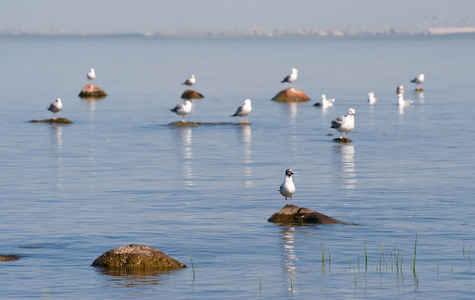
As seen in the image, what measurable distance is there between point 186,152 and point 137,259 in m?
22.8

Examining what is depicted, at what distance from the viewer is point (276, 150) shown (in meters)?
43.9

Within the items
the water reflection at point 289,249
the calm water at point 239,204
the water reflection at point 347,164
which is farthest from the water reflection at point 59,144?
the water reflection at point 289,249

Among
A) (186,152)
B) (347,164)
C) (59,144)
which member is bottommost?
(347,164)

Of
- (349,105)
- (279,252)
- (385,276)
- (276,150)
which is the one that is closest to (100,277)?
(279,252)

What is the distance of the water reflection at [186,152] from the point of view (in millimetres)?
34844

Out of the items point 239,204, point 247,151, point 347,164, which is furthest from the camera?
point 247,151

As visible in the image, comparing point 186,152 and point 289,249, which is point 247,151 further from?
point 289,249

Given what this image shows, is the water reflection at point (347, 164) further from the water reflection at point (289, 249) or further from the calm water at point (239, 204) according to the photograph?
the water reflection at point (289, 249)

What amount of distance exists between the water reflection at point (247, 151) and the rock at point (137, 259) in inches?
496

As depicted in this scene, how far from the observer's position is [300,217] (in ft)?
84.0

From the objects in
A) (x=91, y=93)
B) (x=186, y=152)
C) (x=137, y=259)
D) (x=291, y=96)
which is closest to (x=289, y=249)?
(x=137, y=259)

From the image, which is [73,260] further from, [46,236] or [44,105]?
[44,105]

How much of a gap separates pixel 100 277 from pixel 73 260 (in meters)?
1.91

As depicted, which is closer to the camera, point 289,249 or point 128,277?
point 128,277
